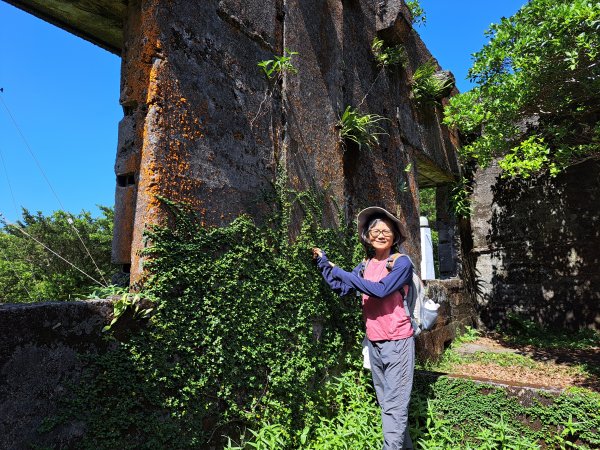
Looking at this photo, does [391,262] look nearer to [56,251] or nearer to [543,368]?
[543,368]

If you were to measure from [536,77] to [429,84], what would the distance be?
6.18 feet

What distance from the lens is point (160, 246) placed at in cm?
251

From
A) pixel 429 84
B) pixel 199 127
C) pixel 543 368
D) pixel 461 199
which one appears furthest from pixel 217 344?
pixel 461 199

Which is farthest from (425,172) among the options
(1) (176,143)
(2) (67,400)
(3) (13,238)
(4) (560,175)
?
(3) (13,238)

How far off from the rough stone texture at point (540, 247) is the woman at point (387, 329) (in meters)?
6.53

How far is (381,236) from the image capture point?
355 cm

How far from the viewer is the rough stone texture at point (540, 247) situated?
8.15 metres

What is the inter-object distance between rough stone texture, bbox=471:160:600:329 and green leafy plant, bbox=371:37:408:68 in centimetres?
469

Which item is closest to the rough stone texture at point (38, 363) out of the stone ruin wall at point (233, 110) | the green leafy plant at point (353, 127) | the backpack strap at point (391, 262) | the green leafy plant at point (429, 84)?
the stone ruin wall at point (233, 110)

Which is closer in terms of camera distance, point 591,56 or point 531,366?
point 591,56

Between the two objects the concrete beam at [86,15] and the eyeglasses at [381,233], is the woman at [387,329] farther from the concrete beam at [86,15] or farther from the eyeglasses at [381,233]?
the concrete beam at [86,15]

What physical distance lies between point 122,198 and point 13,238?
1443 cm

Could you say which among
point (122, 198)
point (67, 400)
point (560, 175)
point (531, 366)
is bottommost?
point (531, 366)

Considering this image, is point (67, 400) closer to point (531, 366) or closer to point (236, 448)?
point (236, 448)
